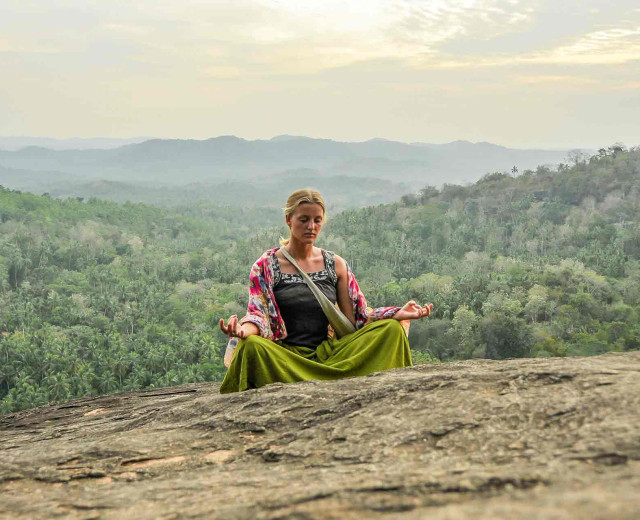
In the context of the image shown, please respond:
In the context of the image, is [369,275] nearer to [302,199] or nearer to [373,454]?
[302,199]

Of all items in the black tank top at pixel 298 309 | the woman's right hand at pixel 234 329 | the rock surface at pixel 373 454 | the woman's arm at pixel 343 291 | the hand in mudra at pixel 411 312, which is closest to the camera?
the rock surface at pixel 373 454

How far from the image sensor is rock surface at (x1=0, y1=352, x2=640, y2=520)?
1923mm

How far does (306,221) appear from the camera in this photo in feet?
15.3

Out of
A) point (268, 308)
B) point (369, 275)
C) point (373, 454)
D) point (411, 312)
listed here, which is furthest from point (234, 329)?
point (369, 275)

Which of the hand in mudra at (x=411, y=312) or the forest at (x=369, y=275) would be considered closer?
the hand in mudra at (x=411, y=312)

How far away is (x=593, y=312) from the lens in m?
41.2

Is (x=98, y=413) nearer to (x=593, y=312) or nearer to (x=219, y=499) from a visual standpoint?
(x=219, y=499)

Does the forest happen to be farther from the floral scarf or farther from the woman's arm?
the floral scarf

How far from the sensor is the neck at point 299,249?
4.83 metres

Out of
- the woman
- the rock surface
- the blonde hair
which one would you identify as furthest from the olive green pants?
the blonde hair

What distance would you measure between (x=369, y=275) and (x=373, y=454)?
5517cm

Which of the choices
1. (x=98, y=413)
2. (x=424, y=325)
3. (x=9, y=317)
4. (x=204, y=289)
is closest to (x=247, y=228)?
(x=204, y=289)

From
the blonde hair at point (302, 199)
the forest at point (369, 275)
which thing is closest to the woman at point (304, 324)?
the blonde hair at point (302, 199)

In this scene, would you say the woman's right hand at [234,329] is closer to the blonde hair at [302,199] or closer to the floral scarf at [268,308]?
the floral scarf at [268,308]
